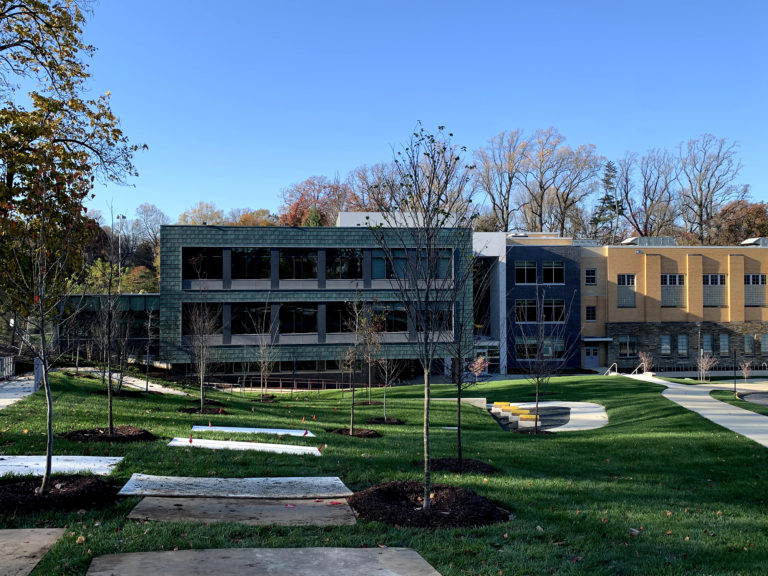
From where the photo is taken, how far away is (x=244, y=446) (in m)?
13.2

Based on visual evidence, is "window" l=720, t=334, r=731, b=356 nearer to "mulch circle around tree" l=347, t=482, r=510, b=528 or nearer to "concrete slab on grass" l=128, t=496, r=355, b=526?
"mulch circle around tree" l=347, t=482, r=510, b=528

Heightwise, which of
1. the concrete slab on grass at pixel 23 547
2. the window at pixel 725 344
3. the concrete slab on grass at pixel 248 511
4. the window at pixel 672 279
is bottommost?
the concrete slab on grass at pixel 248 511

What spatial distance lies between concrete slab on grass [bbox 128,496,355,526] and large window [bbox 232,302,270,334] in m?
34.8

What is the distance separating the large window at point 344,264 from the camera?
44.7m

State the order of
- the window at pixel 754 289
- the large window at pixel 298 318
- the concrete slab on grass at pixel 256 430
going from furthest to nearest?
the window at pixel 754 289
the large window at pixel 298 318
the concrete slab on grass at pixel 256 430

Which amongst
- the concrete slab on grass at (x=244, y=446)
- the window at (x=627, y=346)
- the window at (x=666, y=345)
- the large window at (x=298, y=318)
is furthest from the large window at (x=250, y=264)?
the window at (x=666, y=345)

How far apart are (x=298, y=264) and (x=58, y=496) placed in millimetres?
36541

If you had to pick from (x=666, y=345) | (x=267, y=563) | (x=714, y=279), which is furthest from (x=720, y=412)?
(x=714, y=279)

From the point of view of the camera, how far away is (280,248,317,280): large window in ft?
145

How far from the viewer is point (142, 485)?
362 inches

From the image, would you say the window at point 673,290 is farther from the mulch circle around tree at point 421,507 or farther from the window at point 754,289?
the mulch circle around tree at point 421,507

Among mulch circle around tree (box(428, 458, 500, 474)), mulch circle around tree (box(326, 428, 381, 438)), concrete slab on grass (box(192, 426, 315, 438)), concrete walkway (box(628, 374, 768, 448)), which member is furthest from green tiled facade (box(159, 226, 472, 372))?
mulch circle around tree (box(428, 458, 500, 474))

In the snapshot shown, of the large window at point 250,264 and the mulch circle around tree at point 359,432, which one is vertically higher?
the large window at point 250,264

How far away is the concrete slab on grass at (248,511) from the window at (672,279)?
53233 mm
